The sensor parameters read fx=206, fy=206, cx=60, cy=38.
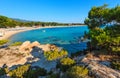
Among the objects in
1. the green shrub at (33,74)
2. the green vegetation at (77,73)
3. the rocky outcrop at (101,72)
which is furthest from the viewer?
the green shrub at (33,74)

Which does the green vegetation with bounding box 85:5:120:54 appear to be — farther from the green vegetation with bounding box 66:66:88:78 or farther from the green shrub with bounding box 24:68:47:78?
the green vegetation with bounding box 66:66:88:78

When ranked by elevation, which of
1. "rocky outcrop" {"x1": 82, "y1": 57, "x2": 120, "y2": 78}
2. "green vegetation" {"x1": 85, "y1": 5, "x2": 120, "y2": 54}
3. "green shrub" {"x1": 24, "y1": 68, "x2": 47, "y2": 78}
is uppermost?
"green vegetation" {"x1": 85, "y1": 5, "x2": 120, "y2": 54}

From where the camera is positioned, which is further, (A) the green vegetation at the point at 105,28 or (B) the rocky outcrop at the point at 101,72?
(A) the green vegetation at the point at 105,28

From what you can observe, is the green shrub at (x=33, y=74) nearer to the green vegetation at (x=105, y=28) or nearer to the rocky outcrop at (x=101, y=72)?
the rocky outcrop at (x=101, y=72)

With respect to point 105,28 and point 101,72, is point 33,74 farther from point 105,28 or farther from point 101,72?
point 105,28

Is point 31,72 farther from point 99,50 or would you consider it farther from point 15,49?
point 15,49

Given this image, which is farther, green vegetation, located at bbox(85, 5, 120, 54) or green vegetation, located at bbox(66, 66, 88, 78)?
green vegetation, located at bbox(85, 5, 120, 54)

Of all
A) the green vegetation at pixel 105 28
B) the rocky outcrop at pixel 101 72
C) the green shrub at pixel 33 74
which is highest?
the green vegetation at pixel 105 28

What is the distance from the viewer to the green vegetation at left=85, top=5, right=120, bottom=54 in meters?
27.0

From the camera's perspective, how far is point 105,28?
1143 inches

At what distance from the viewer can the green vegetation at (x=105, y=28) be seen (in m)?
27.0

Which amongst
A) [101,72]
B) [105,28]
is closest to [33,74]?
[101,72]

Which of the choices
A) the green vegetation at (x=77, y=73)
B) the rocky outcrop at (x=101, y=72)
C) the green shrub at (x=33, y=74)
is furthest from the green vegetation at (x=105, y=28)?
the green vegetation at (x=77, y=73)

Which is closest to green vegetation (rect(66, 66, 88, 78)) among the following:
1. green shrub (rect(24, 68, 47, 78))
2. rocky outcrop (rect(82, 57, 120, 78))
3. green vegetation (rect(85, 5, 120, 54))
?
rocky outcrop (rect(82, 57, 120, 78))
